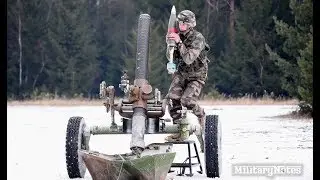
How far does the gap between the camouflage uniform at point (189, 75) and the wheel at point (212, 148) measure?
67 centimetres

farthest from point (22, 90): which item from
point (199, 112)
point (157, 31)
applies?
point (199, 112)

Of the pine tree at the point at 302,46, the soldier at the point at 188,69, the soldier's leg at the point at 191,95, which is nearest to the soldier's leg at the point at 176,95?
the soldier at the point at 188,69

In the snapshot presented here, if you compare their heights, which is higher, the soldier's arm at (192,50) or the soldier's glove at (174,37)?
the soldier's glove at (174,37)

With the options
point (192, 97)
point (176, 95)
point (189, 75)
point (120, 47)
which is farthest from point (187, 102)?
point (120, 47)

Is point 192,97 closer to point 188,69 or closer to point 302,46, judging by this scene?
point 188,69

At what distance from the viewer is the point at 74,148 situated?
30.4 feet

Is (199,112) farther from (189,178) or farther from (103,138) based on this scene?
(103,138)

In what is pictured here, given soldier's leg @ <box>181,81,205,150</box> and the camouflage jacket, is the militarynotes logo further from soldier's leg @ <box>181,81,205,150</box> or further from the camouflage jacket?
the camouflage jacket

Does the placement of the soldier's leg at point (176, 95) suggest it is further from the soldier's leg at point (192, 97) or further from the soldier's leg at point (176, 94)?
the soldier's leg at point (192, 97)

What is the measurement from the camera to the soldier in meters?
9.63

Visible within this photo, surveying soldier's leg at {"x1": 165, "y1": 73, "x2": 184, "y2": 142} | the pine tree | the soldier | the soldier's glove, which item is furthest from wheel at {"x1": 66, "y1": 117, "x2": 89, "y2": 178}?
the pine tree

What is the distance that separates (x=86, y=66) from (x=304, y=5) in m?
27.1

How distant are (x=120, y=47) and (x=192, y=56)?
42353mm

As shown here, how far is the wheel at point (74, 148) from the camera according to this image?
928cm
